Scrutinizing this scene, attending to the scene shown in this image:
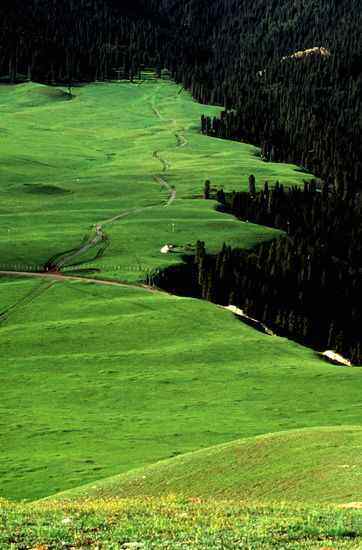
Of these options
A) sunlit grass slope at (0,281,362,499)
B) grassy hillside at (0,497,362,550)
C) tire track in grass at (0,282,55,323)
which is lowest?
tire track in grass at (0,282,55,323)

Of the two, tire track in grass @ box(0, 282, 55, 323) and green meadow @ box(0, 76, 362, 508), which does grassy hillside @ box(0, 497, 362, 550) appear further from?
tire track in grass @ box(0, 282, 55, 323)

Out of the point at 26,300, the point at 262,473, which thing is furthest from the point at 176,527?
the point at 26,300

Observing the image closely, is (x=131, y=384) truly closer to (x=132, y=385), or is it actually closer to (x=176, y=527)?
(x=132, y=385)

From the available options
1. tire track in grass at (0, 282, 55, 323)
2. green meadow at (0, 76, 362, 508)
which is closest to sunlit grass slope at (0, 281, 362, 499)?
green meadow at (0, 76, 362, 508)

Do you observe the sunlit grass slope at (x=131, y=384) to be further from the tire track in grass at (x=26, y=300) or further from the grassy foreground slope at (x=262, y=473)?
the grassy foreground slope at (x=262, y=473)

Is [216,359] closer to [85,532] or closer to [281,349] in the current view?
[281,349]

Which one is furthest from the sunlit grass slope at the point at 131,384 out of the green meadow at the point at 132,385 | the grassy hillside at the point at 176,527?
the grassy hillside at the point at 176,527
